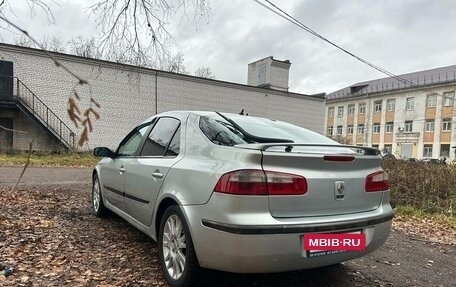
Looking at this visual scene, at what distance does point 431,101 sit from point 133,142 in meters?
47.6

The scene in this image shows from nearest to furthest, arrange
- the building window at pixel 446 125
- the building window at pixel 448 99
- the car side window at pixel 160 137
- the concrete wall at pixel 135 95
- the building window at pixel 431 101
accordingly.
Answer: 1. the car side window at pixel 160 137
2. the concrete wall at pixel 135 95
3. the building window at pixel 448 99
4. the building window at pixel 446 125
5. the building window at pixel 431 101

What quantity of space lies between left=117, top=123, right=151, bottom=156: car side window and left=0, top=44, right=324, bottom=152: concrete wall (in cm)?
1174

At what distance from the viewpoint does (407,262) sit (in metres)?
4.14

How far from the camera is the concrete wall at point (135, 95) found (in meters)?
19.8

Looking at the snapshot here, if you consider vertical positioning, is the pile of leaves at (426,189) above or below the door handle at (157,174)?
below

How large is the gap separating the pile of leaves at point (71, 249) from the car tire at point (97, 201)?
11 centimetres

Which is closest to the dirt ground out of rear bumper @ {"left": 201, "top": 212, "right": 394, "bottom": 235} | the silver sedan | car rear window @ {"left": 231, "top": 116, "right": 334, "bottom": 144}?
the silver sedan

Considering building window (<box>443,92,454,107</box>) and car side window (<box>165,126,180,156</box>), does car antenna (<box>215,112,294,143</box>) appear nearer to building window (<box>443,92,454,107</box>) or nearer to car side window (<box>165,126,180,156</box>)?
car side window (<box>165,126,180,156</box>)

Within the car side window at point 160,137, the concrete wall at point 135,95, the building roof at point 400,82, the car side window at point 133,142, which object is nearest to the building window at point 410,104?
the building roof at point 400,82

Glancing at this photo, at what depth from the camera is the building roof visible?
4440 cm

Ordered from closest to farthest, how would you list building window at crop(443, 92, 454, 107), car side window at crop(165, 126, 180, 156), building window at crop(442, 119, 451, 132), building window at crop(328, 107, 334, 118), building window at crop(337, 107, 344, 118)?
1. car side window at crop(165, 126, 180, 156)
2. building window at crop(443, 92, 454, 107)
3. building window at crop(442, 119, 451, 132)
4. building window at crop(337, 107, 344, 118)
5. building window at crop(328, 107, 334, 118)

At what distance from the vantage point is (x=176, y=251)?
2.98m

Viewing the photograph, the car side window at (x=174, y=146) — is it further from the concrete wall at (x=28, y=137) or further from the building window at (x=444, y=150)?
the building window at (x=444, y=150)

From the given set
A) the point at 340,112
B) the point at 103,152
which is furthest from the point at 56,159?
the point at 340,112
